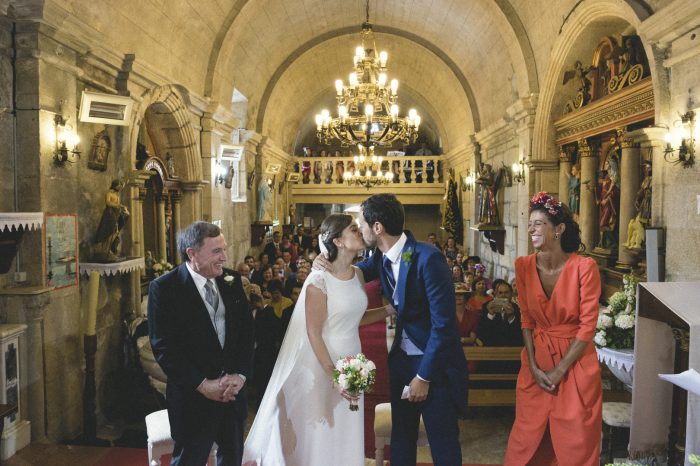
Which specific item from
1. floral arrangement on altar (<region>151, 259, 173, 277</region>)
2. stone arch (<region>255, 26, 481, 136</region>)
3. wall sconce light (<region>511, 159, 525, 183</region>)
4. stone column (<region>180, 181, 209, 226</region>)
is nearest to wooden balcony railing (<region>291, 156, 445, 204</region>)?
stone arch (<region>255, 26, 481, 136</region>)

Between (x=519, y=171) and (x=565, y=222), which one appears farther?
(x=519, y=171)

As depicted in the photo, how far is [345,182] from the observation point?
59.4ft

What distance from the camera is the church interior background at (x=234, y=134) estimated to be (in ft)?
14.6

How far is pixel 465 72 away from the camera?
1302 cm

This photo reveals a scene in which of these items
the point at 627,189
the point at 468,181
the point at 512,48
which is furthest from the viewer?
the point at 468,181

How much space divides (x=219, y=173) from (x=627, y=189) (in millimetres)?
6686

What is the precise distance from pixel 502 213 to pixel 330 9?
6446mm

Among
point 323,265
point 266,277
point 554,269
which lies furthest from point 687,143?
point 266,277

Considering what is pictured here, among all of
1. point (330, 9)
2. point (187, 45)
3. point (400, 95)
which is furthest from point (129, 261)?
point (400, 95)

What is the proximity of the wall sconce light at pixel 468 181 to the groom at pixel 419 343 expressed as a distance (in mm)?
11304

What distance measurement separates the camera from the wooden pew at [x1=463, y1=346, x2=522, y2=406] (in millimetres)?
5090

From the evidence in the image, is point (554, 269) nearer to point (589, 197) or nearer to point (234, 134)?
point (589, 197)

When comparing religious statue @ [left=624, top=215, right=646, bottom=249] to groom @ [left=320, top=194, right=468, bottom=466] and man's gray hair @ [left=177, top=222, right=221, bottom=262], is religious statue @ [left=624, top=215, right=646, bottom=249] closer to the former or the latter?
groom @ [left=320, top=194, right=468, bottom=466]

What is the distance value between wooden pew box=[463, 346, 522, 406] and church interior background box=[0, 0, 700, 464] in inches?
65.3
